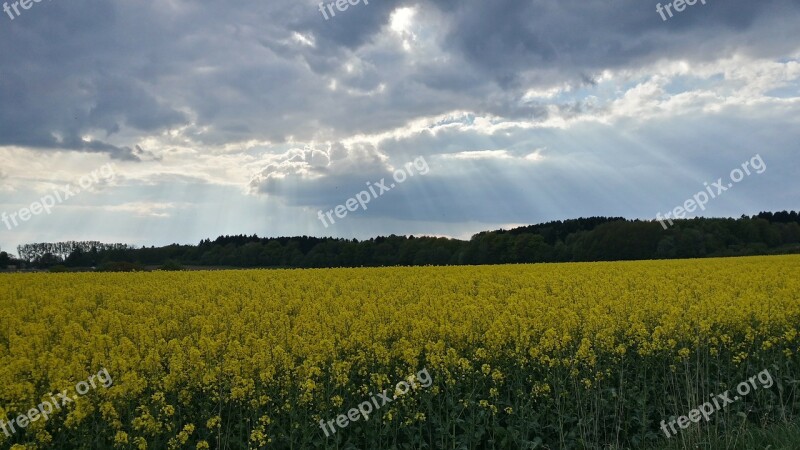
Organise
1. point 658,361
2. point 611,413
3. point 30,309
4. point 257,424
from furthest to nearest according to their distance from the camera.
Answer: point 30,309
point 658,361
point 611,413
point 257,424

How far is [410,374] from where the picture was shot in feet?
28.8

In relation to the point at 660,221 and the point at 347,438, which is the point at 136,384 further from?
the point at 660,221

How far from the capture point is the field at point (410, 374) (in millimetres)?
7609

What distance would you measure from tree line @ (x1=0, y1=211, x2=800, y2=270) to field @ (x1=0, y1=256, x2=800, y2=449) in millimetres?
43380

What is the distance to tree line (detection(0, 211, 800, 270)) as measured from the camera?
5762 cm

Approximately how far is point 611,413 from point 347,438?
14.5 feet

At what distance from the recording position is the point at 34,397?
25.4 ft

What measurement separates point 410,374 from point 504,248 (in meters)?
55.7

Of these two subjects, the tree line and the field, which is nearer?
the field

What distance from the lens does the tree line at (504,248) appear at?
5762 cm

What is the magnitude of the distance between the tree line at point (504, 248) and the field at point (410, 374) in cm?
4338

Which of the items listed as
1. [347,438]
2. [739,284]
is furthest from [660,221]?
[347,438]

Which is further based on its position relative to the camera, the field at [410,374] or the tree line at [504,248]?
the tree line at [504,248]

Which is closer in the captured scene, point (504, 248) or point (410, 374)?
point (410, 374)
